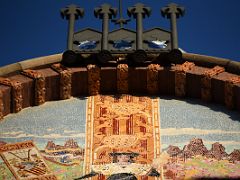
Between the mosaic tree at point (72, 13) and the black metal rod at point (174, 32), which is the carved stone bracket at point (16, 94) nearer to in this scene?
the mosaic tree at point (72, 13)

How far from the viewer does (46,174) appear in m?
19.5

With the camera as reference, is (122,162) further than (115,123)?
No

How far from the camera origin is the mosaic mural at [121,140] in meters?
19.6

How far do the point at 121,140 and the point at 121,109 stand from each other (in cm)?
127

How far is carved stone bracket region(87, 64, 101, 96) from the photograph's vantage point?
22.3 m

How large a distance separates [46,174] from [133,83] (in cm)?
385

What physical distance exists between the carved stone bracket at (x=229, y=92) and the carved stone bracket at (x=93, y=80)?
2.86m

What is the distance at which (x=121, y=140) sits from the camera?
67.6 ft

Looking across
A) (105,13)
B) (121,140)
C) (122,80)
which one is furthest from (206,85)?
(105,13)

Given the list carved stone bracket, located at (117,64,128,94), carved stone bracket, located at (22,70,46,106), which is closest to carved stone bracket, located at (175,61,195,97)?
carved stone bracket, located at (117,64,128,94)

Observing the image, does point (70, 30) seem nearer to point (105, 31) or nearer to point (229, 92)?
point (105, 31)

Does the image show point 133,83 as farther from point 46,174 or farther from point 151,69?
point 46,174

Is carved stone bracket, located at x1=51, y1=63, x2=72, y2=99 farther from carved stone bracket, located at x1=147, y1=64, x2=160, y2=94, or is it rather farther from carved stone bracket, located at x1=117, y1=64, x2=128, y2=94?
carved stone bracket, located at x1=147, y1=64, x2=160, y2=94

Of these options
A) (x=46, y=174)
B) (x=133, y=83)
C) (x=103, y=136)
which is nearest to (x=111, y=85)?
(x=133, y=83)
